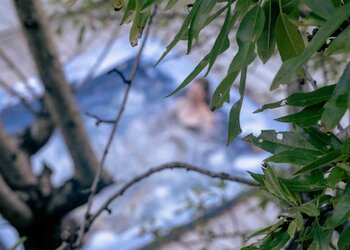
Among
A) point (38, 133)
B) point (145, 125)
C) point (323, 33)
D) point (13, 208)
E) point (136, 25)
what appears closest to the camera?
point (323, 33)

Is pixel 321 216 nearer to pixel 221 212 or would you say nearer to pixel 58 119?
pixel 58 119

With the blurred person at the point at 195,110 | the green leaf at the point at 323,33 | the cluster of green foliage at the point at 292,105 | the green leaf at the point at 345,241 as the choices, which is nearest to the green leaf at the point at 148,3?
the cluster of green foliage at the point at 292,105

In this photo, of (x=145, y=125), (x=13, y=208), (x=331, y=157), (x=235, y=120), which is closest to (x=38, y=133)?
(x=13, y=208)

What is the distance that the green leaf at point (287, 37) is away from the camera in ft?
1.71

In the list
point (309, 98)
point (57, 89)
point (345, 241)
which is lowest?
point (345, 241)

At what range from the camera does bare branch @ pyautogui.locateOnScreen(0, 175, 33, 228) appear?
1.41m

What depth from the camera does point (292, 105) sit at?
496 mm

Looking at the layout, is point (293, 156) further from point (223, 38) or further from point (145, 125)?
point (145, 125)

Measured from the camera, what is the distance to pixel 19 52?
15.2ft

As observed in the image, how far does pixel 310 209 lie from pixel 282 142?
69mm

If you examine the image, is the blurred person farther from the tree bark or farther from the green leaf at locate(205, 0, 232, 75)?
the green leaf at locate(205, 0, 232, 75)

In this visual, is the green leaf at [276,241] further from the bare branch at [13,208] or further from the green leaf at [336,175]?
the bare branch at [13,208]

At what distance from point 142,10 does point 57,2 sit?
1.26 metres

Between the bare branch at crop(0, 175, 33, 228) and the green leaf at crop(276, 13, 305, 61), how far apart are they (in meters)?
0.98
